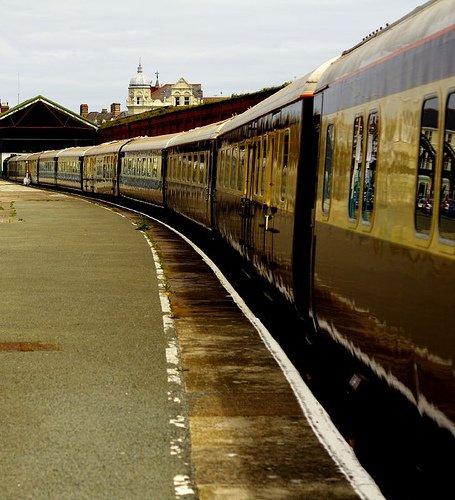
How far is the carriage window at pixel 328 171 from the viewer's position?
9.18 m

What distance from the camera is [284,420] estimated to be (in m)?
7.60

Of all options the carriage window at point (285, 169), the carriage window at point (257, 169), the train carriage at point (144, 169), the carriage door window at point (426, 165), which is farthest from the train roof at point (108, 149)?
the carriage door window at point (426, 165)

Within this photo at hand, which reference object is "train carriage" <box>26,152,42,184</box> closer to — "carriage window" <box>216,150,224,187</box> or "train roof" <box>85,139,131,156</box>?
Result: "train roof" <box>85,139,131,156</box>

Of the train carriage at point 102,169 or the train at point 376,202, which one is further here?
the train carriage at point 102,169

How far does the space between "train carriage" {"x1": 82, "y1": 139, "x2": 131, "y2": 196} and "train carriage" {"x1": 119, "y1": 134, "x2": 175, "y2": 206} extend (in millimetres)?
1592

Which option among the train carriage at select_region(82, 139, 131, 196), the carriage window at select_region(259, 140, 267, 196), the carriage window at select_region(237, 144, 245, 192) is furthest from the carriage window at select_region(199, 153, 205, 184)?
the train carriage at select_region(82, 139, 131, 196)

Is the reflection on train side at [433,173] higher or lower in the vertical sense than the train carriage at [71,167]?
higher

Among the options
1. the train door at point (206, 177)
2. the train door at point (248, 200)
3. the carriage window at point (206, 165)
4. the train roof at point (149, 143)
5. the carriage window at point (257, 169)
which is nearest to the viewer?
the carriage window at point (257, 169)

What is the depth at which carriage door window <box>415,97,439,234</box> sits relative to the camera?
588 centimetres

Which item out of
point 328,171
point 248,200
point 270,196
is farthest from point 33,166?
point 328,171

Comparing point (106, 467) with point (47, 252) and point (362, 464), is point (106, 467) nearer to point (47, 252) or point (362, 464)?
point (362, 464)

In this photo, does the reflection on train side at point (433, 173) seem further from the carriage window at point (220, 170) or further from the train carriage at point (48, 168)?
the train carriage at point (48, 168)

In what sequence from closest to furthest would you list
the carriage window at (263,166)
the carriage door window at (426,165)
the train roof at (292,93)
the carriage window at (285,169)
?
the carriage door window at (426,165)
the train roof at (292,93)
the carriage window at (285,169)
the carriage window at (263,166)

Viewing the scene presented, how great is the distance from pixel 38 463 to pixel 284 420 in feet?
6.68
